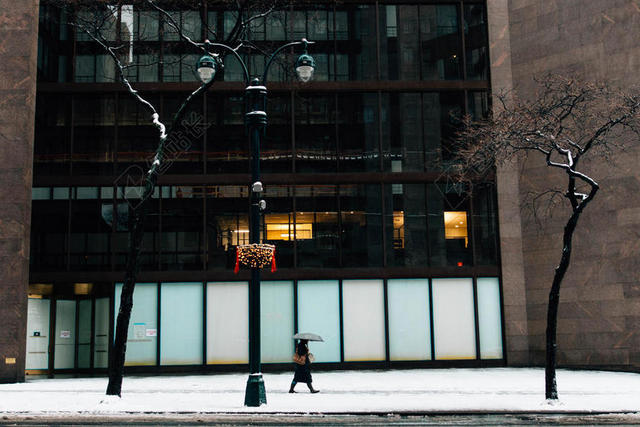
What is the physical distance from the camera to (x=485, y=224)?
2675 centimetres

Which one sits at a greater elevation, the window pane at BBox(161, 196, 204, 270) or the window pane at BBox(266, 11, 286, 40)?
the window pane at BBox(266, 11, 286, 40)

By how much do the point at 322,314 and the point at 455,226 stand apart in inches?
245

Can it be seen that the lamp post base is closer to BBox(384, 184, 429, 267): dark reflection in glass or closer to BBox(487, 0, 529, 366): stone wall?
BBox(384, 184, 429, 267): dark reflection in glass

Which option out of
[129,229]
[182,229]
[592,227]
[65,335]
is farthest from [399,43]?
[65,335]

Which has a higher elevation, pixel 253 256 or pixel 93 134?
pixel 93 134

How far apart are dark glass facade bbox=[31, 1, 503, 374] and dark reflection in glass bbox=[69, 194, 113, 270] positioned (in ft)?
0.17

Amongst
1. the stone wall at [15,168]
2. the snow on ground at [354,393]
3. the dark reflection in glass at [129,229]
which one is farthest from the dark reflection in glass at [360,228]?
the stone wall at [15,168]

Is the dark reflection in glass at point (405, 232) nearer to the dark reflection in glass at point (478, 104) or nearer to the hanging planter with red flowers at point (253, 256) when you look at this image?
the dark reflection in glass at point (478, 104)

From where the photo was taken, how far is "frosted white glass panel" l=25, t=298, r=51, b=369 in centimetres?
2531

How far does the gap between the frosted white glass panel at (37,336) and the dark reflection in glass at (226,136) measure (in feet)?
27.2

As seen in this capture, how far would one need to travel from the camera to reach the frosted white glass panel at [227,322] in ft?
83.0

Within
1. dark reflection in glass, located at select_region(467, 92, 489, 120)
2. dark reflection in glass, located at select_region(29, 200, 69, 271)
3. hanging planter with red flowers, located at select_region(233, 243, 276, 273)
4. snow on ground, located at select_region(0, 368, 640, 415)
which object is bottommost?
snow on ground, located at select_region(0, 368, 640, 415)

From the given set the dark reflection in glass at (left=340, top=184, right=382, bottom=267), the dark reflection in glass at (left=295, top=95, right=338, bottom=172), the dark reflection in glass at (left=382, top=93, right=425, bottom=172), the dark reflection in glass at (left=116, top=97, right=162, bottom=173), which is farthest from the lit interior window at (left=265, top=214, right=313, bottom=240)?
the dark reflection in glass at (left=116, top=97, right=162, bottom=173)

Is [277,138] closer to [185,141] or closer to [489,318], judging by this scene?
[185,141]
